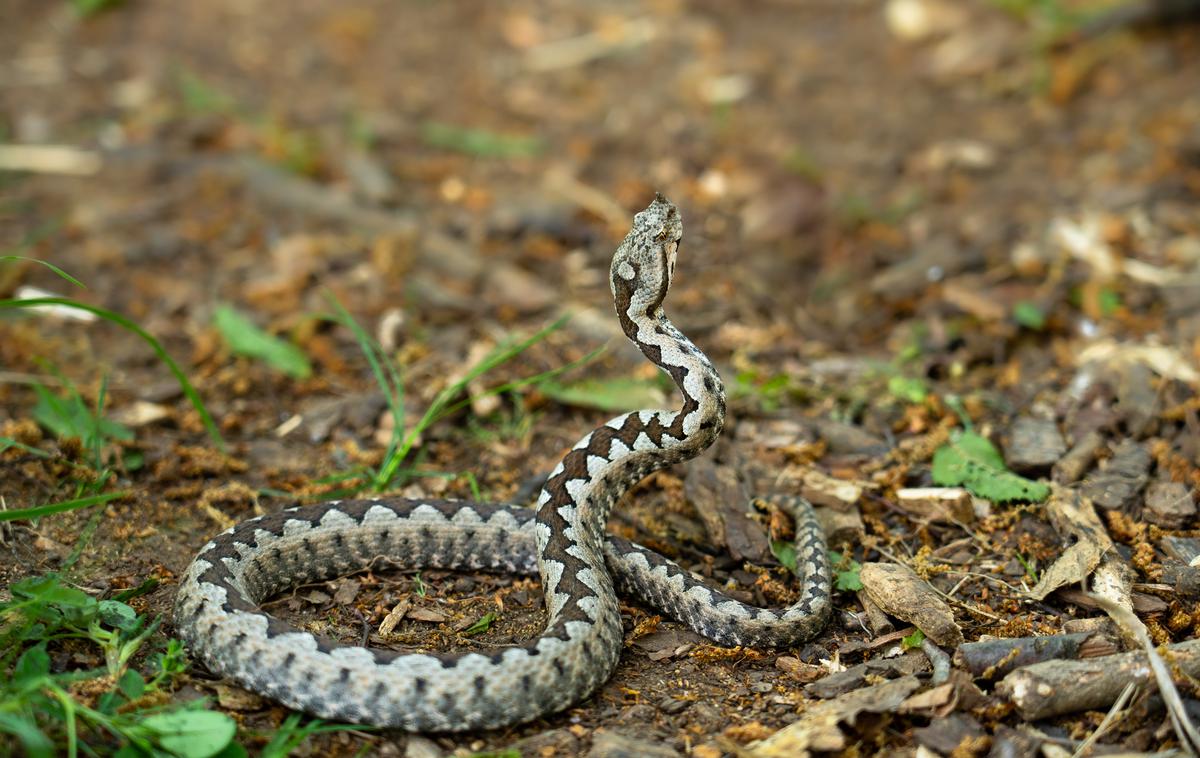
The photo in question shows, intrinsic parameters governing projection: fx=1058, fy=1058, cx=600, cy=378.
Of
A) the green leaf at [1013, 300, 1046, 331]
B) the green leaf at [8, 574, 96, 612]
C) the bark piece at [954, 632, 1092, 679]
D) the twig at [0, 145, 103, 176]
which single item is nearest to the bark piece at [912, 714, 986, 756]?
the bark piece at [954, 632, 1092, 679]

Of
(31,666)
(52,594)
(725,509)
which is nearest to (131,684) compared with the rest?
(31,666)

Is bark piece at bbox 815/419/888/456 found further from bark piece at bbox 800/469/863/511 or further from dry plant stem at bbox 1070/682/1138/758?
dry plant stem at bbox 1070/682/1138/758

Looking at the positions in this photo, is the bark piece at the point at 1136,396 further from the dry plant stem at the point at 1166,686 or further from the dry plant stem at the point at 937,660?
the dry plant stem at the point at 937,660

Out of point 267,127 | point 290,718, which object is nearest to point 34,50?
point 267,127

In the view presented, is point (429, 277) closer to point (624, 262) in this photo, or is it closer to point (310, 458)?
point (310, 458)

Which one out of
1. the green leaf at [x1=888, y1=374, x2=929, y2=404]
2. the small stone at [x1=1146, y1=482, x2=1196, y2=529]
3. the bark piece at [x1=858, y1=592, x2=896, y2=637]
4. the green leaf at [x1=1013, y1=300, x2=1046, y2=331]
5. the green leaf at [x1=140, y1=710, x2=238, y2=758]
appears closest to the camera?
the green leaf at [x1=140, y1=710, x2=238, y2=758]

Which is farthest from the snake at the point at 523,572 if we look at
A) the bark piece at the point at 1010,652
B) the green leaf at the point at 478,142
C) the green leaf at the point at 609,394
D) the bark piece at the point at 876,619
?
the green leaf at the point at 478,142
